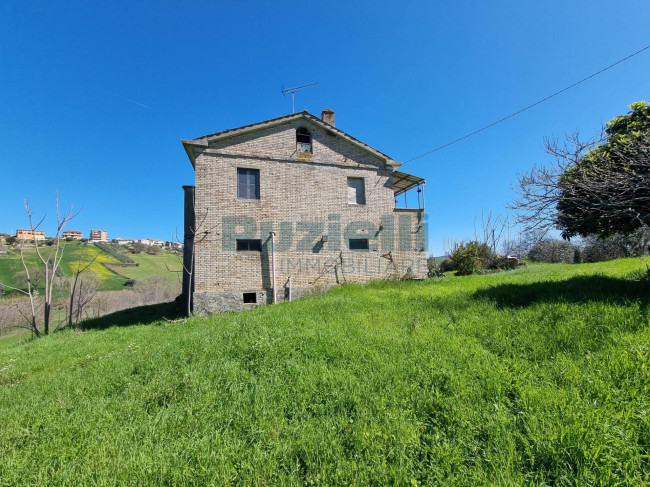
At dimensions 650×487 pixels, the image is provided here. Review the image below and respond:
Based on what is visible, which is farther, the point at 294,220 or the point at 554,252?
the point at 554,252

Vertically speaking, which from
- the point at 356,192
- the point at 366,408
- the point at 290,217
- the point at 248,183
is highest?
the point at 248,183

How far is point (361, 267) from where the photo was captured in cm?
1094

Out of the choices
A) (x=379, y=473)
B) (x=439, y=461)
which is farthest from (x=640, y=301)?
(x=379, y=473)

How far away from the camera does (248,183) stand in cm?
1018

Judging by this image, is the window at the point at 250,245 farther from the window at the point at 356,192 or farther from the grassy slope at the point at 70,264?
the grassy slope at the point at 70,264

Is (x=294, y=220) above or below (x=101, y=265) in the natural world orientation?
above

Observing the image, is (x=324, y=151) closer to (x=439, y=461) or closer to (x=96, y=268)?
(x=439, y=461)

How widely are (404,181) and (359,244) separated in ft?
15.7

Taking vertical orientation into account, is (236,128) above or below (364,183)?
above

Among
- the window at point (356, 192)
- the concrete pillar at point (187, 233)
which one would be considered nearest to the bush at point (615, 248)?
the window at point (356, 192)

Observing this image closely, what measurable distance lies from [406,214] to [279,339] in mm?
9104

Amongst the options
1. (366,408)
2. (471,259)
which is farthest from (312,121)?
(471,259)

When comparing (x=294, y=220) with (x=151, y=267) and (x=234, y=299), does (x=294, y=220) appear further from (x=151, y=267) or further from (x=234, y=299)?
(x=151, y=267)

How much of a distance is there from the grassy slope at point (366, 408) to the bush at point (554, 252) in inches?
853
